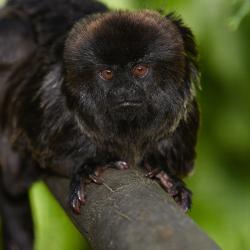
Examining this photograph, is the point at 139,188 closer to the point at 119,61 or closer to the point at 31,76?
the point at 119,61

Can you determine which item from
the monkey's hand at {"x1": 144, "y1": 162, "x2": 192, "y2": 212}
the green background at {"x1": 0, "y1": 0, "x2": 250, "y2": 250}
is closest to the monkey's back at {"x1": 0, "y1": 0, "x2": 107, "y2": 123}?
the green background at {"x1": 0, "y1": 0, "x2": 250, "y2": 250}

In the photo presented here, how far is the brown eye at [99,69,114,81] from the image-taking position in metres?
3.19

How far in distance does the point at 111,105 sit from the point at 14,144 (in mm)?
795

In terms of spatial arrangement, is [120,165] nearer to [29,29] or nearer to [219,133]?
[29,29]

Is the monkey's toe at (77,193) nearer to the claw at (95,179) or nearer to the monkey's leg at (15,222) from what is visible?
the claw at (95,179)

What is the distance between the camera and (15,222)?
4.11 m

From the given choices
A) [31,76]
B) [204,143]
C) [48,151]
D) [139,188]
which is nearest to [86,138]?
[48,151]

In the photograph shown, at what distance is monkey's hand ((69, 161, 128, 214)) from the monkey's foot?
213 mm

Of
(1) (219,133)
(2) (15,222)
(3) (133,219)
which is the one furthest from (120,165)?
(1) (219,133)

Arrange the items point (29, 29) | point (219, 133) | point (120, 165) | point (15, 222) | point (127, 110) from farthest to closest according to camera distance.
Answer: point (219, 133)
point (15, 222)
point (29, 29)
point (127, 110)
point (120, 165)

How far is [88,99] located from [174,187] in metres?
0.52

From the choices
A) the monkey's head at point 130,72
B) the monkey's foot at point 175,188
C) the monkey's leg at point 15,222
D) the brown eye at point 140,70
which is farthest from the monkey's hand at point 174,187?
the monkey's leg at point 15,222

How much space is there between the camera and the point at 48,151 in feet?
11.7

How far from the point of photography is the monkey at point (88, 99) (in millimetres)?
3168
